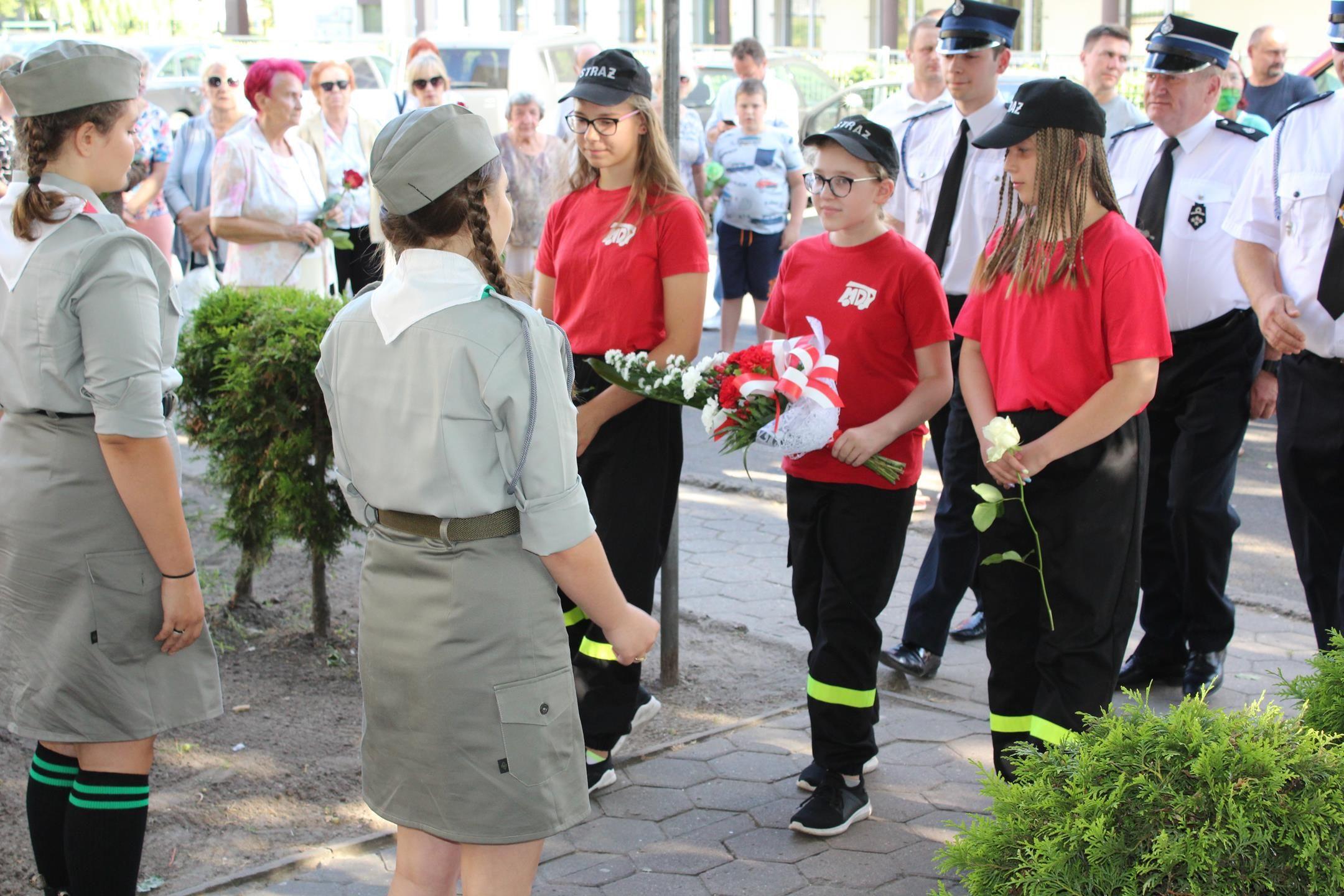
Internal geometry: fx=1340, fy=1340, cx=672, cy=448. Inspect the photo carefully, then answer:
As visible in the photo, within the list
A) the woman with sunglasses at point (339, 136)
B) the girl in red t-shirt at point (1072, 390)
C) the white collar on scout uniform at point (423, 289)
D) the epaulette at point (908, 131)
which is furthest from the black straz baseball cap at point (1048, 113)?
the woman with sunglasses at point (339, 136)

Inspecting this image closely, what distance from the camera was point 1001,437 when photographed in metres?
3.35

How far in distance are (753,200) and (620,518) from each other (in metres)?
6.95

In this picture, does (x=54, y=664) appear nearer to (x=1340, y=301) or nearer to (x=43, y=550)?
(x=43, y=550)

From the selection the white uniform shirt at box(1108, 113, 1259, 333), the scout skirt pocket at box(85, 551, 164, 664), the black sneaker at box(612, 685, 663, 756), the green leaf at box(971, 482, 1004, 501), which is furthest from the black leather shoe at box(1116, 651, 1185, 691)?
the scout skirt pocket at box(85, 551, 164, 664)

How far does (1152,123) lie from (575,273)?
2.42 meters

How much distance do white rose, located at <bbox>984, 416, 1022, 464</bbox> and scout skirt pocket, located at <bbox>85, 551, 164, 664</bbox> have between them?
2.01 metres

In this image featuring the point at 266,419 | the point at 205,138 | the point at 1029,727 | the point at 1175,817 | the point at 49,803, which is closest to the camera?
the point at 1175,817

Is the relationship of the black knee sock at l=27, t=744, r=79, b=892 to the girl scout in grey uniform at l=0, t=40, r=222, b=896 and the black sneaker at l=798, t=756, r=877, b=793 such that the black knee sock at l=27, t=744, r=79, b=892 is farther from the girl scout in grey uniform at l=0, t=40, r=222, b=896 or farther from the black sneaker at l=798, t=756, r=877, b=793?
the black sneaker at l=798, t=756, r=877, b=793

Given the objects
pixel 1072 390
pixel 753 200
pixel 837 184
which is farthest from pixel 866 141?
pixel 753 200

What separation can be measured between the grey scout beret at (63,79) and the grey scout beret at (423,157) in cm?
75

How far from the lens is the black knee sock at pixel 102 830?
117 inches

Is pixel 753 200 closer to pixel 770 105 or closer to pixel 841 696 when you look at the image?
pixel 770 105

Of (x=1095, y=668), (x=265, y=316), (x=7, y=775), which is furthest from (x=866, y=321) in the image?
(x=7, y=775)

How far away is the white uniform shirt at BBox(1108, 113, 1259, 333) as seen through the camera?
470cm
